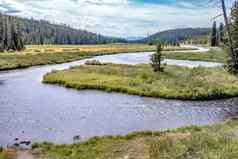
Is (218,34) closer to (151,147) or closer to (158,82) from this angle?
(158,82)

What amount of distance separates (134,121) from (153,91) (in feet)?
35.1

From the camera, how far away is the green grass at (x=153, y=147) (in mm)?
15461

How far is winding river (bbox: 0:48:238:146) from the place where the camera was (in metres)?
22.6

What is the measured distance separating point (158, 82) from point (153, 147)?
955 inches

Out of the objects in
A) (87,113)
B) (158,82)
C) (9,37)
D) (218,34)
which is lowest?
(87,113)

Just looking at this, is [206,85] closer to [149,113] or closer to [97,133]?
[149,113]

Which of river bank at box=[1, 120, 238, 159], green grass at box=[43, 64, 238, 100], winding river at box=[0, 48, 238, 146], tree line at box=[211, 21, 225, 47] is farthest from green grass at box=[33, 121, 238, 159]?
green grass at box=[43, 64, 238, 100]

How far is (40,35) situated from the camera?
17350 cm

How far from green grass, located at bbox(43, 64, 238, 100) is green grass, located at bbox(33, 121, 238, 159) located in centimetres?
1490

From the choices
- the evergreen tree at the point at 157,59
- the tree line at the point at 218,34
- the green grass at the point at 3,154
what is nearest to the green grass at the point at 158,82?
the evergreen tree at the point at 157,59

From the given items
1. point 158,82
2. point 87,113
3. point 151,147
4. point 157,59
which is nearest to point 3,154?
point 151,147

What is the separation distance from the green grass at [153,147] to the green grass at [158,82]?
14900 millimetres

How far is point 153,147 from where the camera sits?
1698cm

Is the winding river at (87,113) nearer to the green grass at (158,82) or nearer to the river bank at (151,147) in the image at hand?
the green grass at (158,82)
